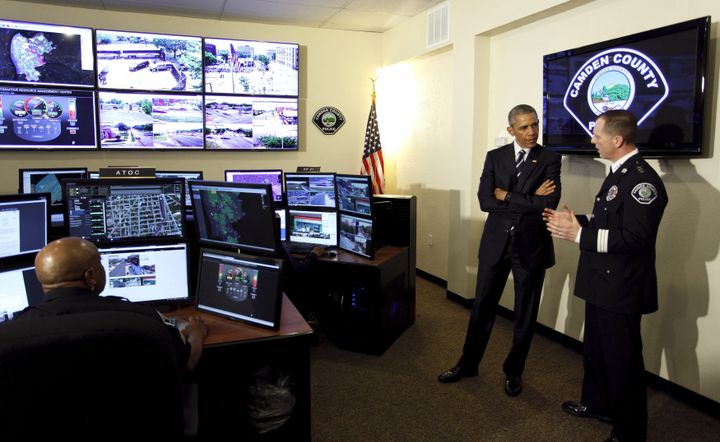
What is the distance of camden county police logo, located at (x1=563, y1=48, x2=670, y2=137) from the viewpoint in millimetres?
2951

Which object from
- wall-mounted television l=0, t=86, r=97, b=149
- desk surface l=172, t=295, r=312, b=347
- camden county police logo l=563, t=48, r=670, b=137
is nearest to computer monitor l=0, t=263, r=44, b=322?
desk surface l=172, t=295, r=312, b=347

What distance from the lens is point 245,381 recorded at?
2.39 m

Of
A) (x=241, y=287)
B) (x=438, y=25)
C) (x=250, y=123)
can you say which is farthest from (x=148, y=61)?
(x=241, y=287)

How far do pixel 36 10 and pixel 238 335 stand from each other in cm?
480

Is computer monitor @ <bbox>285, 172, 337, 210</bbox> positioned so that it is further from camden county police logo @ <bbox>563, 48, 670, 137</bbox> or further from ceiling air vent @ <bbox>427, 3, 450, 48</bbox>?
ceiling air vent @ <bbox>427, 3, 450, 48</bbox>

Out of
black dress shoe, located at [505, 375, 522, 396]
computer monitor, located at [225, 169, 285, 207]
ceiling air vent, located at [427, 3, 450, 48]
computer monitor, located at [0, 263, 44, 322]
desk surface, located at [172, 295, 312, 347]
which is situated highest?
ceiling air vent, located at [427, 3, 450, 48]

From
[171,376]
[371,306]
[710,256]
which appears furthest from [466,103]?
[171,376]

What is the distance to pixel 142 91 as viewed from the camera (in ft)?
17.9

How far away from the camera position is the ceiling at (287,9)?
5.17 metres

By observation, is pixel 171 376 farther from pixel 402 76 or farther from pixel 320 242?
pixel 402 76

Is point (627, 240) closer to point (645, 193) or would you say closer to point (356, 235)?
point (645, 193)

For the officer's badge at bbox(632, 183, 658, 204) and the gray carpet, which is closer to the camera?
the officer's badge at bbox(632, 183, 658, 204)

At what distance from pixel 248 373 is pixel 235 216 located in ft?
2.50

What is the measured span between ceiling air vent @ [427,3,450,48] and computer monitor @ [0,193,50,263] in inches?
156
